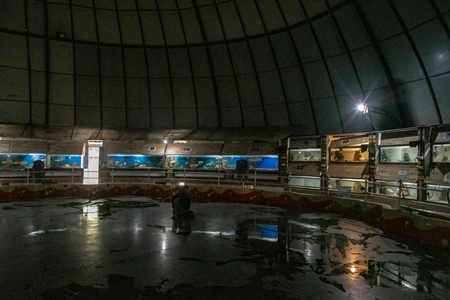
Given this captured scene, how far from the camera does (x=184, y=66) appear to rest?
2366 cm

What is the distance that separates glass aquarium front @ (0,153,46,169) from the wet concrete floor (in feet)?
37.7

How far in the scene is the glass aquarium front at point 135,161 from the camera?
80.9 feet

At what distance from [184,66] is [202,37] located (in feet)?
8.79

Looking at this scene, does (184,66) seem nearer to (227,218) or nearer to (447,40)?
(227,218)

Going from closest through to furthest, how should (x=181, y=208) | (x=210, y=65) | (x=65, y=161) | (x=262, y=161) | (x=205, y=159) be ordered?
1. (x=181, y=208)
2. (x=262, y=161)
3. (x=210, y=65)
4. (x=65, y=161)
5. (x=205, y=159)

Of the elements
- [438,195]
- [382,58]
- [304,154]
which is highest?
[382,58]

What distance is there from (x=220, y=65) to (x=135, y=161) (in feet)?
34.9

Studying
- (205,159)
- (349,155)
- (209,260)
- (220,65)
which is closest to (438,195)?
(349,155)

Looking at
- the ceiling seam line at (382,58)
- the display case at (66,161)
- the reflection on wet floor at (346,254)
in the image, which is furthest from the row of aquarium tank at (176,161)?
the reflection on wet floor at (346,254)

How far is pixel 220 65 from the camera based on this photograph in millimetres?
22906

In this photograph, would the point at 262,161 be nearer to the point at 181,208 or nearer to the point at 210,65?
the point at 210,65

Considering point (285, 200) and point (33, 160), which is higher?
point (33, 160)

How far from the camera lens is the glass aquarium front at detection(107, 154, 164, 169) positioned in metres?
24.7

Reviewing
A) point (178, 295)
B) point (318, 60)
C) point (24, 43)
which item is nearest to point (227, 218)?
point (178, 295)
